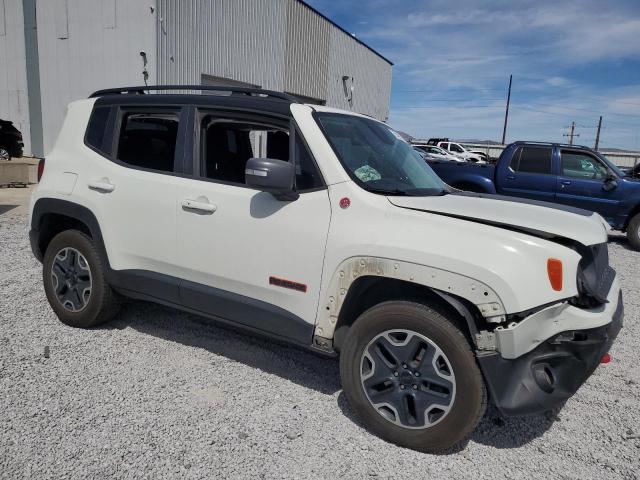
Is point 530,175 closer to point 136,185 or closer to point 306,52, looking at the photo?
point 136,185

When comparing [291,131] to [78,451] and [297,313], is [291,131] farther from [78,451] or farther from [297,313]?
[78,451]

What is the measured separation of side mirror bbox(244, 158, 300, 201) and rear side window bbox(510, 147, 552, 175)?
826 cm

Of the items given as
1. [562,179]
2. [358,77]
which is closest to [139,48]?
[562,179]

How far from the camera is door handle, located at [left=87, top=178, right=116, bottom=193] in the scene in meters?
3.65

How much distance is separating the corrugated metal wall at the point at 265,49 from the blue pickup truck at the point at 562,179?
37.4ft

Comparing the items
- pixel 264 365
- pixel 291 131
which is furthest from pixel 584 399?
pixel 291 131

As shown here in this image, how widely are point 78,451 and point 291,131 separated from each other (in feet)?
7.01

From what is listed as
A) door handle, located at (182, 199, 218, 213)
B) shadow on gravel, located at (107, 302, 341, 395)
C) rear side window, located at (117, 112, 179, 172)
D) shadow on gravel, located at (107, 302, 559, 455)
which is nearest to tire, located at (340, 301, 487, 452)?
shadow on gravel, located at (107, 302, 559, 455)

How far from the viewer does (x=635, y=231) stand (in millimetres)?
9273

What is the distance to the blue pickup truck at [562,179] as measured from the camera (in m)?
9.31

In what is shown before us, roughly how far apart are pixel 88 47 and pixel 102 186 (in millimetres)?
17537

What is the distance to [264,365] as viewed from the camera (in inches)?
143

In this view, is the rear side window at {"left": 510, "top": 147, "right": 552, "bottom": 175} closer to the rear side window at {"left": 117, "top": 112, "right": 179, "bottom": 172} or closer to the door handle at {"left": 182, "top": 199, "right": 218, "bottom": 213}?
the rear side window at {"left": 117, "top": 112, "right": 179, "bottom": 172}

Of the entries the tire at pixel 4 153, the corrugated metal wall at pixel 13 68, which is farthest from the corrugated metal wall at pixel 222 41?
the corrugated metal wall at pixel 13 68
